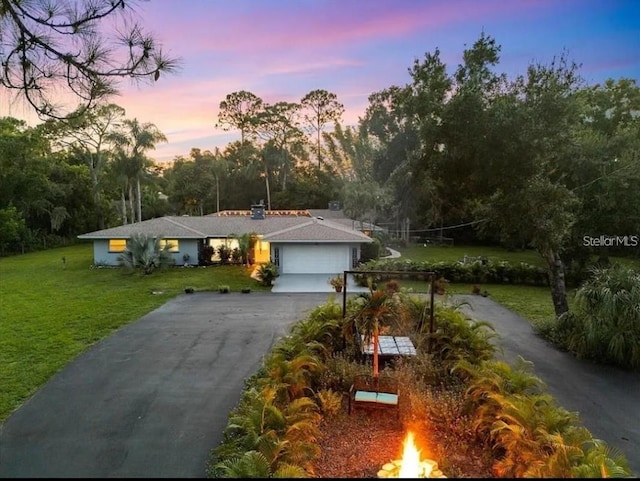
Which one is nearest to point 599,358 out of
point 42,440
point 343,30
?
point 343,30

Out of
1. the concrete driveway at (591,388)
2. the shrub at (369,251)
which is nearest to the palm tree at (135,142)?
the shrub at (369,251)

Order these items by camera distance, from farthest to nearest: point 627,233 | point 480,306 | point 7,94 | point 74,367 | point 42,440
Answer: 1. point 627,233
2. point 480,306
3. point 74,367
4. point 42,440
5. point 7,94

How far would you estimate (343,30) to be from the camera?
6.40 meters

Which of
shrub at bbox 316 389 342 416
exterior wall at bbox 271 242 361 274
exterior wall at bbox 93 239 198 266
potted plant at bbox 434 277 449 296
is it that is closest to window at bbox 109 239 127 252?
exterior wall at bbox 93 239 198 266

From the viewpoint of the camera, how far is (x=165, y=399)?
279 inches

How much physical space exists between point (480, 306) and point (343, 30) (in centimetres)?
1134

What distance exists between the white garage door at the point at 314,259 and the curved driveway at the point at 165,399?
345 inches

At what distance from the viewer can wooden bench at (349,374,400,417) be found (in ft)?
19.8

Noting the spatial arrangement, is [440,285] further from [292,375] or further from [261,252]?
[261,252]

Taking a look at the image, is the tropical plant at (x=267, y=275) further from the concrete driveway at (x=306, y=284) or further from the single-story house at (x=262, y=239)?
the single-story house at (x=262, y=239)

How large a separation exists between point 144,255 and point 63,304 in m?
5.96

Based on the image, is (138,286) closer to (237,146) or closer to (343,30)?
(343,30)

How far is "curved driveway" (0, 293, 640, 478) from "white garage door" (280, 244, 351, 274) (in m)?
8.77

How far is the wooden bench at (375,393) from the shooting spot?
604cm
